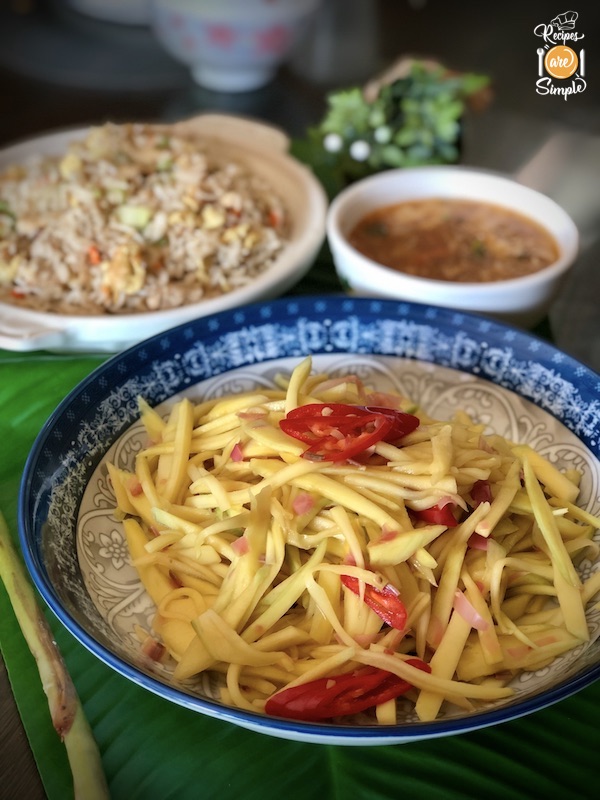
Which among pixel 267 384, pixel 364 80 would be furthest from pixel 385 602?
pixel 364 80

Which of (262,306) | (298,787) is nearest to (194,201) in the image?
(262,306)

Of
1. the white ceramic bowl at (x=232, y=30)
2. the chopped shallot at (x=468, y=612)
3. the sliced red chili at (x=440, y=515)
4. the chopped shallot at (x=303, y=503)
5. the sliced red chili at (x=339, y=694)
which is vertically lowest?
the sliced red chili at (x=339, y=694)

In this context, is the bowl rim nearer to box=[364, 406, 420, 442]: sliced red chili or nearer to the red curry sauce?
the red curry sauce

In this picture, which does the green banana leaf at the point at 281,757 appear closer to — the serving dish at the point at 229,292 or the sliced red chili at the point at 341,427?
the sliced red chili at the point at 341,427

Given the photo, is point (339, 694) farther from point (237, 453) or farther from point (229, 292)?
point (229, 292)

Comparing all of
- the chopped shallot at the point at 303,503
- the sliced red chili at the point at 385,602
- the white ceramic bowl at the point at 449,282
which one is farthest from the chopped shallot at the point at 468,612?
the white ceramic bowl at the point at 449,282
